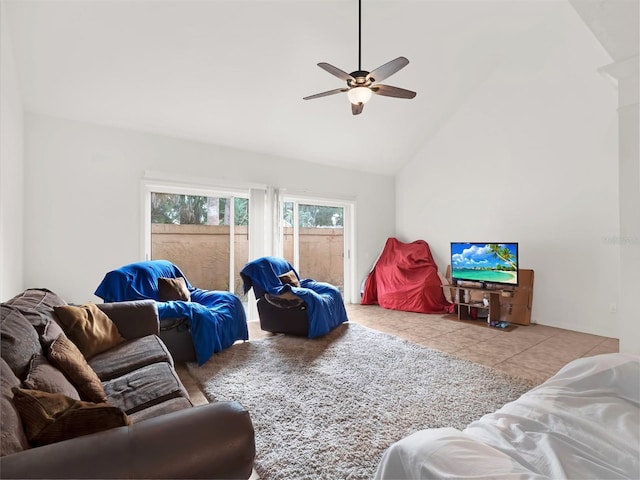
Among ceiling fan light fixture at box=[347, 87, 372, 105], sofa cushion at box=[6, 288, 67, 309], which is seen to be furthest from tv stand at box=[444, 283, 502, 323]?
sofa cushion at box=[6, 288, 67, 309]

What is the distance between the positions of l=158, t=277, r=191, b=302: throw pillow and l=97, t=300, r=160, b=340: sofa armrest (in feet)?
2.08

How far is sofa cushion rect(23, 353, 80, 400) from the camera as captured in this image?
3.94 ft

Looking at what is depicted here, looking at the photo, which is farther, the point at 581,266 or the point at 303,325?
the point at 581,266

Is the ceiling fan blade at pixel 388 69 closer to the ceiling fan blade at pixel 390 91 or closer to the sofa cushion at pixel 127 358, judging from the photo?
the ceiling fan blade at pixel 390 91

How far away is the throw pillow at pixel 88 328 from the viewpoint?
199cm

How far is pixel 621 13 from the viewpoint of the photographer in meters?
2.04

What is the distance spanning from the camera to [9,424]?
0.91 m

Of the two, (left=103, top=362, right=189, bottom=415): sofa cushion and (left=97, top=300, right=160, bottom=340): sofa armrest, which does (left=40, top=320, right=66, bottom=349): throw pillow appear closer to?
(left=103, top=362, right=189, bottom=415): sofa cushion

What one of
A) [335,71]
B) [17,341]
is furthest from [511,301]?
[17,341]

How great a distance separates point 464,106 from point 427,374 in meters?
4.48

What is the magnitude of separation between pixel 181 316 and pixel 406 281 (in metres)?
3.74

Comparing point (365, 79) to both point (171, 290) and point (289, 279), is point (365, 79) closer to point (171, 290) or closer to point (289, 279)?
point (289, 279)

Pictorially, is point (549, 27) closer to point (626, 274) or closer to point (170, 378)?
point (626, 274)

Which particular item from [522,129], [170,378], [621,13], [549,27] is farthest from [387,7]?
[170,378]
